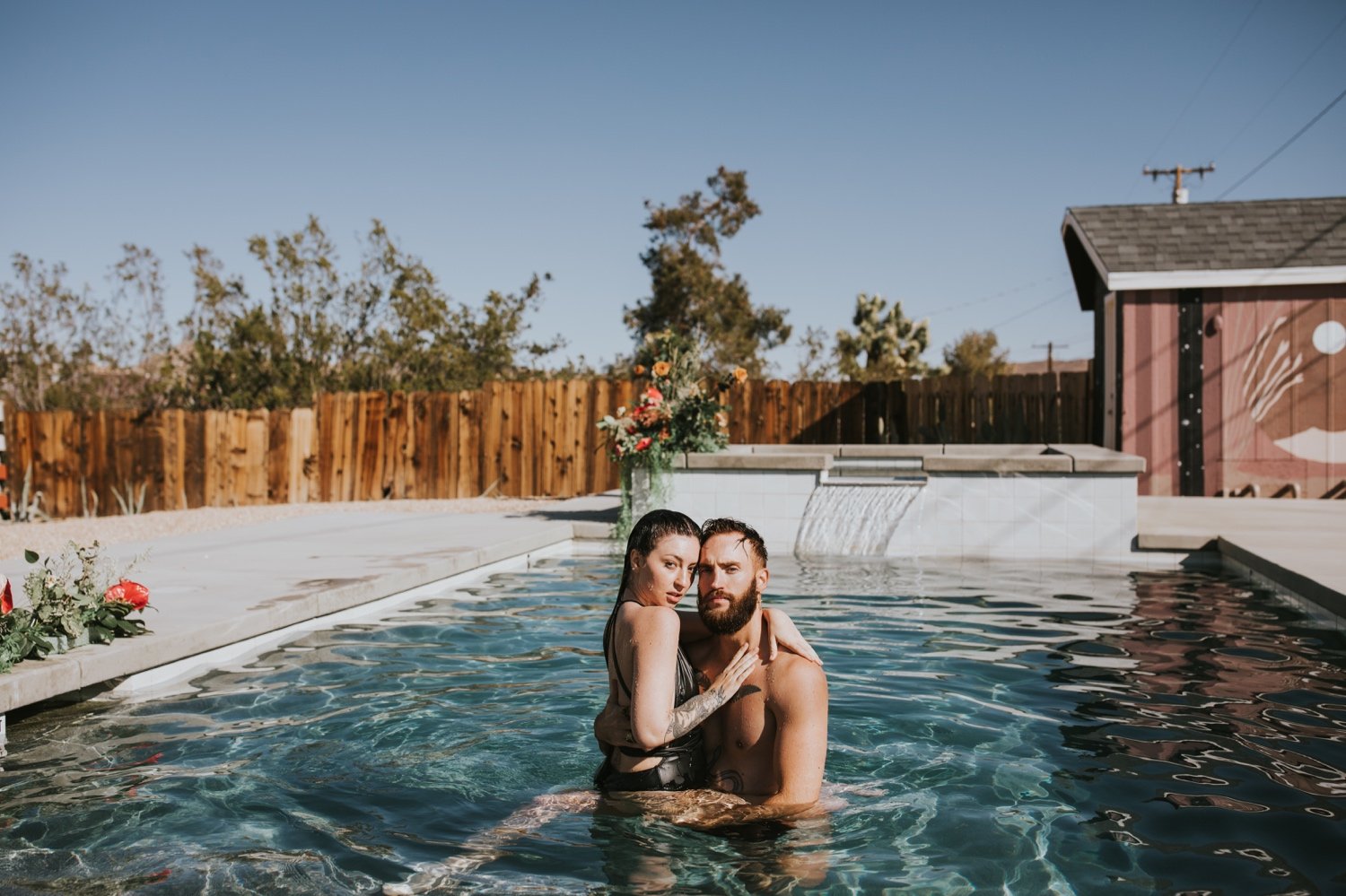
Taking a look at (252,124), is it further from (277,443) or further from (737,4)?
(737,4)

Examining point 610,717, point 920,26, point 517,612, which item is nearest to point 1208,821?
point 610,717

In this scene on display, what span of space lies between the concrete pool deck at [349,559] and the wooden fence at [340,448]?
127 inches

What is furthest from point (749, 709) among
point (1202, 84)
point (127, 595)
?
point (1202, 84)

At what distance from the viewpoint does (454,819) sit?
151 inches

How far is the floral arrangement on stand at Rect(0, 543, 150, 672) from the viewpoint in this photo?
4707mm

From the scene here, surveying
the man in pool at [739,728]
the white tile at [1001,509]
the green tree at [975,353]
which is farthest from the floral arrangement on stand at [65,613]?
the green tree at [975,353]

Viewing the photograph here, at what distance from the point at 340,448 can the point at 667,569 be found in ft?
48.9

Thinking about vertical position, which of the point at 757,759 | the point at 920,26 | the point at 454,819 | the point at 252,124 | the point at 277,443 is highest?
the point at 920,26

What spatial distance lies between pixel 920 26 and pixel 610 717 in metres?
17.5

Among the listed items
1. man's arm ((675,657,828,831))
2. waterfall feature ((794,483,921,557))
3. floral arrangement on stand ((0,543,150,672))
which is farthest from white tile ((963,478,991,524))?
floral arrangement on stand ((0,543,150,672))

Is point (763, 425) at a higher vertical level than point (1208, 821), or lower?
higher

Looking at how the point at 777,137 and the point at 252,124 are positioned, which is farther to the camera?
the point at 777,137

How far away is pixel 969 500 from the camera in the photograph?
10.2 m

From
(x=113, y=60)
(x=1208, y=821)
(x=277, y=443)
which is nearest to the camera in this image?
(x=1208, y=821)
